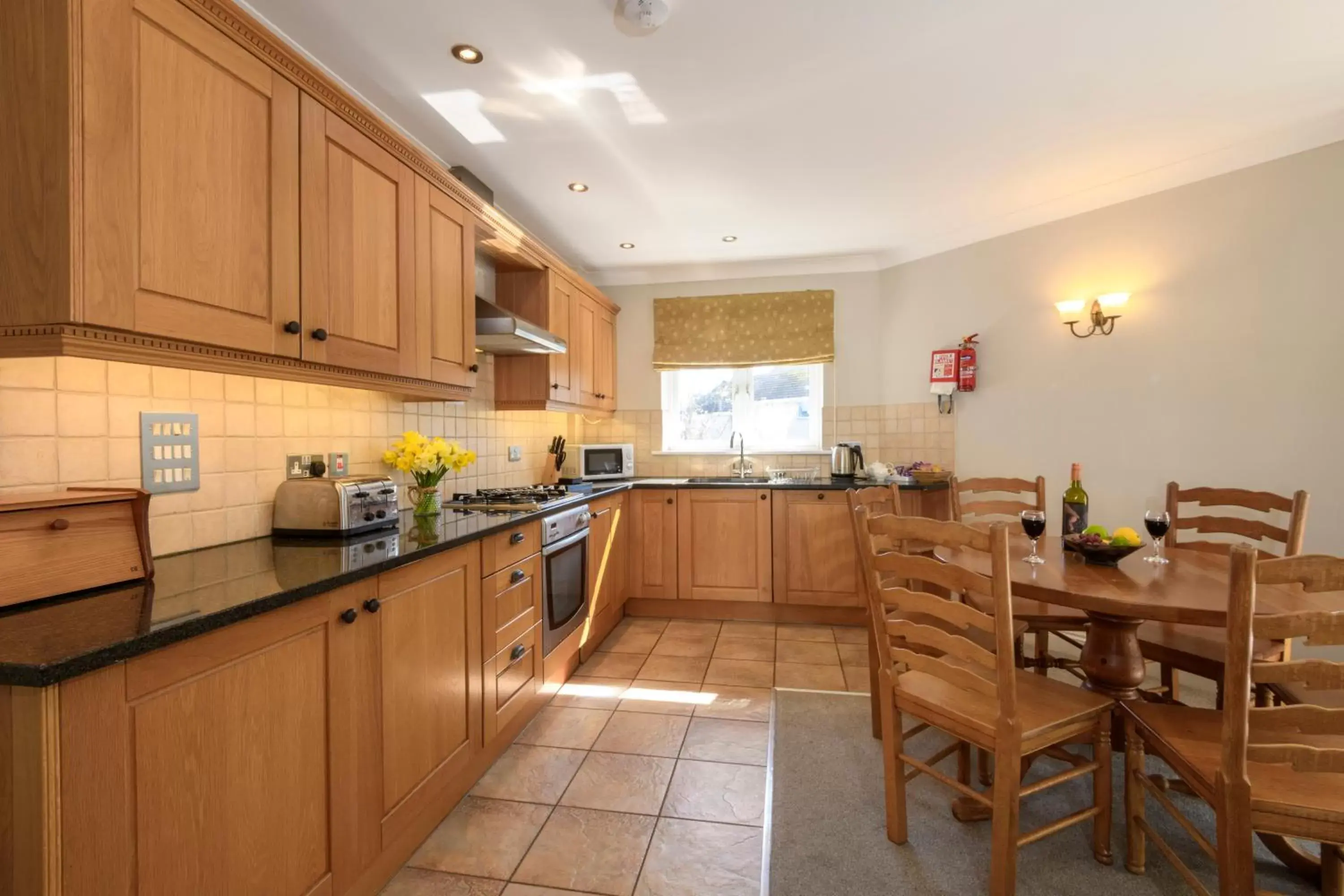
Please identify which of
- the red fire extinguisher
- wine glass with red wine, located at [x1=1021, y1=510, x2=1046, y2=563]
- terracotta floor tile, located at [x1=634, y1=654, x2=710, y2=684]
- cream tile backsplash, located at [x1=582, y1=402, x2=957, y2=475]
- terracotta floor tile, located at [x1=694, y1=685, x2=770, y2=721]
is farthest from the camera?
cream tile backsplash, located at [x1=582, y1=402, x2=957, y2=475]

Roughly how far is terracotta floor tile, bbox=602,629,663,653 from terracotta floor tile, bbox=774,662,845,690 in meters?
0.77

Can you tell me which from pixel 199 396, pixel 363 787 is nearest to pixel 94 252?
pixel 199 396

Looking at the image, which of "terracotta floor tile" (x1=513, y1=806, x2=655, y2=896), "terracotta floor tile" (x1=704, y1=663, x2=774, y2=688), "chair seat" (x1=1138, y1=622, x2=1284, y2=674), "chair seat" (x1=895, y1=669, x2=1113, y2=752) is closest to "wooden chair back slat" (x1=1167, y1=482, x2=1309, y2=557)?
"chair seat" (x1=1138, y1=622, x2=1284, y2=674)

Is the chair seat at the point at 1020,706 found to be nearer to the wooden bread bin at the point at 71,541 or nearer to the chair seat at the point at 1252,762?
the chair seat at the point at 1252,762

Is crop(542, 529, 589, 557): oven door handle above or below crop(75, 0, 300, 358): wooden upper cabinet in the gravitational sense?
below

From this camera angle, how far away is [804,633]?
353cm

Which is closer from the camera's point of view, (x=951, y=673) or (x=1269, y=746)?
(x=1269, y=746)

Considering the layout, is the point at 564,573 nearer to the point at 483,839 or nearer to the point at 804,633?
the point at 483,839

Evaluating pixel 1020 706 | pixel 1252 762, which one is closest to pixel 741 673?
pixel 1020 706

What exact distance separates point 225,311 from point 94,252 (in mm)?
273

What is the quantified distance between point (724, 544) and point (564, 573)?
53.2 inches

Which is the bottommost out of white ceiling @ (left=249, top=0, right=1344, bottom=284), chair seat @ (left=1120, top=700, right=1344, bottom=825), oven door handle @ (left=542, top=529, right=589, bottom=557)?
chair seat @ (left=1120, top=700, right=1344, bottom=825)

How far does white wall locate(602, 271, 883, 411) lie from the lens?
4.14 meters

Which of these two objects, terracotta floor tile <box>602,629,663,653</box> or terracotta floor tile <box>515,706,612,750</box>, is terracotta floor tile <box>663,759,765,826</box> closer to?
terracotta floor tile <box>515,706,612,750</box>
